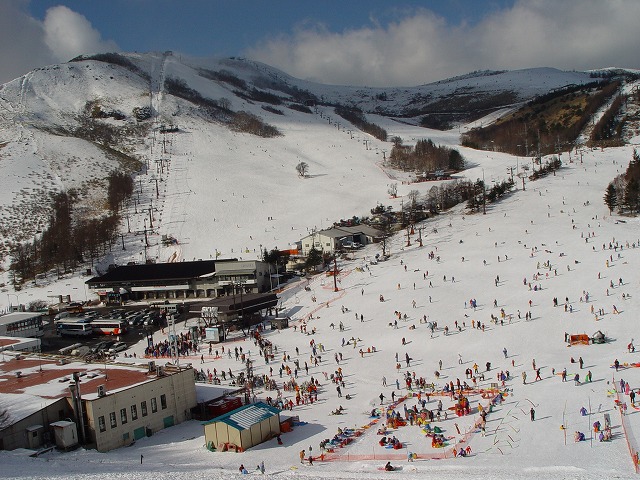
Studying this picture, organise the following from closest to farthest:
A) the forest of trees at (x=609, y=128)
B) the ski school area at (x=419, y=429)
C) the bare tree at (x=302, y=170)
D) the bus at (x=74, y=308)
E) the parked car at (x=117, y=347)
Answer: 1. the ski school area at (x=419, y=429)
2. the parked car at (x=117, y=347)
3. the bus at (x=74, y=308)
4. the forest of trees at (x=609, y=128)
5. the bare tree at (x=302, y=170)

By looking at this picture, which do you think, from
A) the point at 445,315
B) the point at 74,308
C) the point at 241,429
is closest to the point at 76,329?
the point at 74,308

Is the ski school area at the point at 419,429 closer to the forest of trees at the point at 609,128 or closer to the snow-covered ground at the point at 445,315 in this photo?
the snow-covered ground at the point at 445,315

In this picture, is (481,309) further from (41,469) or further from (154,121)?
(154,121)

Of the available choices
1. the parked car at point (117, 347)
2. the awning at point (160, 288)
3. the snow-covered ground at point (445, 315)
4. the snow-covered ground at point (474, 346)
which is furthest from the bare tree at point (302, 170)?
the parked car at point (117, 347)

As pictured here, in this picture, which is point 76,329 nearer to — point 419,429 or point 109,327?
point 109,327

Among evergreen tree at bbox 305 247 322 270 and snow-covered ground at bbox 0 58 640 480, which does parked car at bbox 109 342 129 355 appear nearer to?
snow-covered ground at bbox 0 58 640 480

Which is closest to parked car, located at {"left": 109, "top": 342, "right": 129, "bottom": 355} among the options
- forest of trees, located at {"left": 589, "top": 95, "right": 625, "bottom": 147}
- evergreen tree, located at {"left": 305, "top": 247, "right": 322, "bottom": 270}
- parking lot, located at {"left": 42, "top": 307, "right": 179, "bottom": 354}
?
parking lot, located at {"left": 42, "top": 307, "right": 179, "bottom": 354}

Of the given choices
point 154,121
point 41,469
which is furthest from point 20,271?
point 154,121
